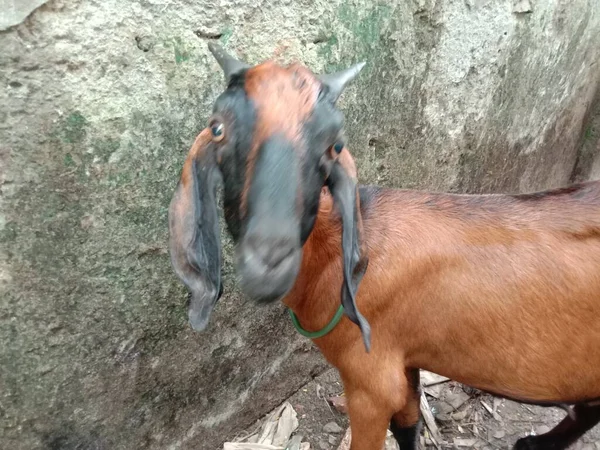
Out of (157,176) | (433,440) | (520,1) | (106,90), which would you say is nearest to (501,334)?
(433,440)

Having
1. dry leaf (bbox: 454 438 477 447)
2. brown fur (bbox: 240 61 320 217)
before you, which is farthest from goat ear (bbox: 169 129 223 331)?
dry leaf (bbox: 454 438 477 447)

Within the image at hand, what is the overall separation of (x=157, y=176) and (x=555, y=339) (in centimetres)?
146

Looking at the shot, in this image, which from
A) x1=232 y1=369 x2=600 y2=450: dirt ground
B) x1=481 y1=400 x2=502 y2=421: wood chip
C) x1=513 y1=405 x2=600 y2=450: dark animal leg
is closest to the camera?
x1=513 y1=405 x2=600 y2=450: dark animal leg

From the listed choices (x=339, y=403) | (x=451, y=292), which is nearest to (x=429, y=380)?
(x=339, y=403)

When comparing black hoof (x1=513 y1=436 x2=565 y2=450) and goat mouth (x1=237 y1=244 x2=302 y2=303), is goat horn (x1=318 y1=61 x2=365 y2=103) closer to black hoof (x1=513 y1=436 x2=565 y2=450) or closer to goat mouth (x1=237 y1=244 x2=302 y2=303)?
goat mouth (x1=237 y1=244 x2=302 y2=303)

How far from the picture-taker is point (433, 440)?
2.92 m

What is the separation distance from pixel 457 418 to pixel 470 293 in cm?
128

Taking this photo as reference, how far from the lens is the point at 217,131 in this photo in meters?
1.56

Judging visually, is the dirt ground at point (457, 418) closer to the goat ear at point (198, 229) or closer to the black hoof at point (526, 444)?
the black hoof at point (526, 444)

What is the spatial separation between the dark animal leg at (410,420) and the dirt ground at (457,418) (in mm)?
233

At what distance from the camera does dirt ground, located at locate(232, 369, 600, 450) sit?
293 cm

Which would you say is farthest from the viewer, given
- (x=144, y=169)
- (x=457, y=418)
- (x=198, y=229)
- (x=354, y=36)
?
(x=457, y=418)

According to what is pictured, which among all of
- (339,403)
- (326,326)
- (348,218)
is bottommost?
(339,403)

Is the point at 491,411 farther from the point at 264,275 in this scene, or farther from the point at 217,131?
the point at 217,131
